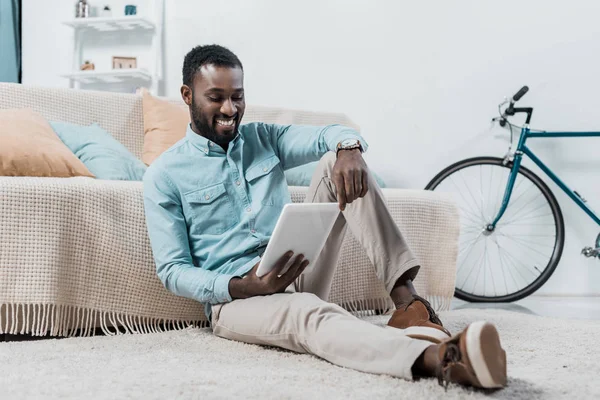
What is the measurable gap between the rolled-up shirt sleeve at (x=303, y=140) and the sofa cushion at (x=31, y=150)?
67 centimetres

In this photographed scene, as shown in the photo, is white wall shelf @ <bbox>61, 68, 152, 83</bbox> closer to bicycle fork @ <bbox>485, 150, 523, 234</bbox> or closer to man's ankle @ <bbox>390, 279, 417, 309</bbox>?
bicycle fork @ <bbox>485, 150, 523, 234</bbox>

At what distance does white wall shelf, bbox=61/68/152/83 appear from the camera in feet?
11.6

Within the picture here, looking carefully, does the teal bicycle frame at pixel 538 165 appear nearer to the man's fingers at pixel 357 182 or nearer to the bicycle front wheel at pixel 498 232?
the bicycle front wheel at pixel 498 232

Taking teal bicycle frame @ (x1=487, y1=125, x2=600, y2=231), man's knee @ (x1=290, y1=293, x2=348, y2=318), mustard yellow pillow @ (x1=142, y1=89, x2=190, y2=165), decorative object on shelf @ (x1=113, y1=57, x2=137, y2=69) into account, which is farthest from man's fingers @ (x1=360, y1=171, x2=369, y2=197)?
decorative object on shelf @ (x1=113, y1=57, x2=137, y2=69)

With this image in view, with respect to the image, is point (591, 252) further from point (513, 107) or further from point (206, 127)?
point (206, 127)

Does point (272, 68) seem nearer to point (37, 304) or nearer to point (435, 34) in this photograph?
point (435, 34)

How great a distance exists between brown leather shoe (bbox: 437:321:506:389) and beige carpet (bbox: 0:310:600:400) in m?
0.02

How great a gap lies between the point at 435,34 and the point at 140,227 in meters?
2.06

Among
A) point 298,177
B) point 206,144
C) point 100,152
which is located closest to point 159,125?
point 100,152

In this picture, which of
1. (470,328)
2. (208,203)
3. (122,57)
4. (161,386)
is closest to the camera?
(470,328)

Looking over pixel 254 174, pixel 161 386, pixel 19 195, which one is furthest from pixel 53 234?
pixel 161 386

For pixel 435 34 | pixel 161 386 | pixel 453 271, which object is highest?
pixel 435 34

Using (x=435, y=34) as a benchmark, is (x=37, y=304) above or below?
below

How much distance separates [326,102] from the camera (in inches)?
131
